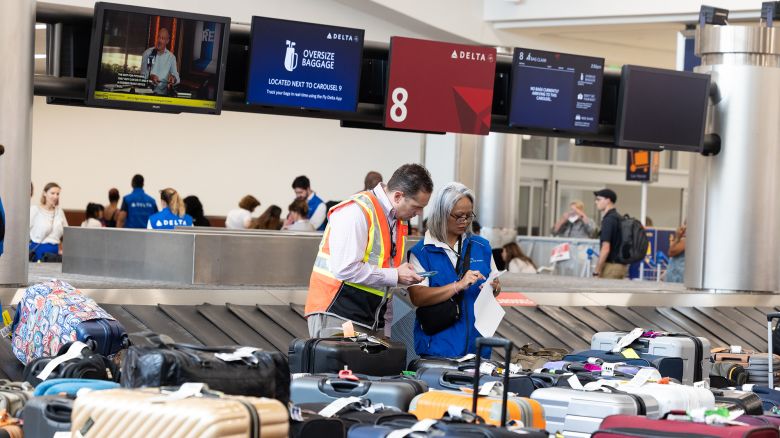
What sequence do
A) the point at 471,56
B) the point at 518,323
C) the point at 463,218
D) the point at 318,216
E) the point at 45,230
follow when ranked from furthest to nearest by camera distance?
the point at 45,230, the point at 318,216, the point at 471,56, the point at 518,323, the point at 463,218

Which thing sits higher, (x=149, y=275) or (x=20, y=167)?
(x=20, y=167)

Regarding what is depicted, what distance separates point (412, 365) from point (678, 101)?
25.0 feet

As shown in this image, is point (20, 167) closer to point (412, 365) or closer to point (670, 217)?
point (412, 365)

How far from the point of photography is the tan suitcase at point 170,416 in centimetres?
342

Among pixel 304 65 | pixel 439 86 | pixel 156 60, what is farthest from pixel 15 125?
pixel 439 86

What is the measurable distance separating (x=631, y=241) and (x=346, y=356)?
35.1 ft

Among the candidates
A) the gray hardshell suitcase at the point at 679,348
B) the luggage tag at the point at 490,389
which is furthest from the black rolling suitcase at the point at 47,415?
the gray hardshell suitcase at the point at 679,348

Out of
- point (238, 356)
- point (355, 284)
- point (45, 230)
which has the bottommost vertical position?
point (45, 230)

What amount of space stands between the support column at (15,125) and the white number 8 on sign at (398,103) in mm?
3124

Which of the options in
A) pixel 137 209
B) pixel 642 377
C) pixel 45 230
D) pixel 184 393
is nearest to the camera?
pixel 184 393

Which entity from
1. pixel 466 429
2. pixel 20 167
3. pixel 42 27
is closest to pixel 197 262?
pixel 20 167

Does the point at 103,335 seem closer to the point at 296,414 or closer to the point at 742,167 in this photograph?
the point at 296,414

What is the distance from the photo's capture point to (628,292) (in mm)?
12688

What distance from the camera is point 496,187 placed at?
2139 centimetres
